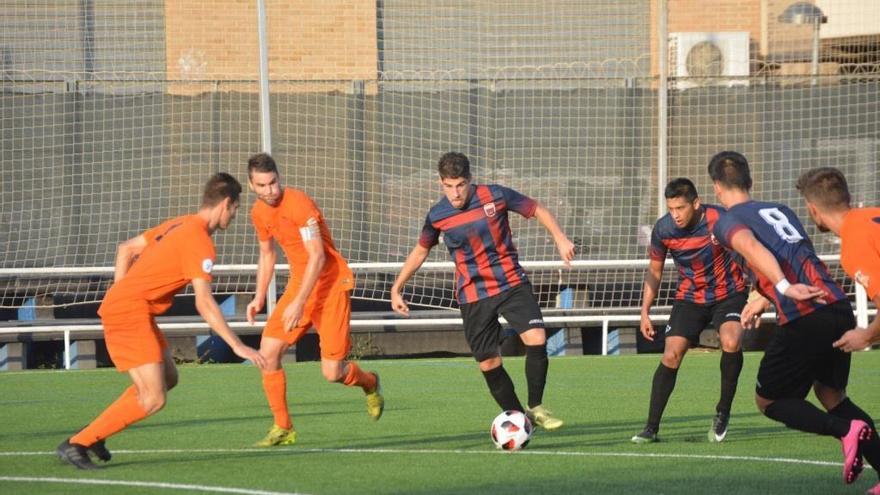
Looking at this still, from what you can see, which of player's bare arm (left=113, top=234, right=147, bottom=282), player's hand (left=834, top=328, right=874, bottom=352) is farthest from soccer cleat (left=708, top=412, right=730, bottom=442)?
player's bare arm (left=113, top=234, right=147, bottom=282)

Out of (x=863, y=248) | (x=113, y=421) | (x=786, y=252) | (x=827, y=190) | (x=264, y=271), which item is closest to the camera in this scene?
(x=863, y=248)

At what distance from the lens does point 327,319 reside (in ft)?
30.9

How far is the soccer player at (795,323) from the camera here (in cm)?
685

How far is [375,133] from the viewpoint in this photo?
1716 centimetres

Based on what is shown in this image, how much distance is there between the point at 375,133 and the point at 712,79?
4235 mm

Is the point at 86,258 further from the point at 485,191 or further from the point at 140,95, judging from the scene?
the point at 485,191

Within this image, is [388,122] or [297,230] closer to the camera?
[297,230]

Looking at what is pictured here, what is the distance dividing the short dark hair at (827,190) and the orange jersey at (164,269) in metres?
3.21

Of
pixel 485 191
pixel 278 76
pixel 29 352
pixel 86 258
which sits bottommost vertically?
pixel 29 352

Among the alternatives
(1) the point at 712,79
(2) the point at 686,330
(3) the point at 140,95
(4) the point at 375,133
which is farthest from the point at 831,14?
(2) the point at 686,330

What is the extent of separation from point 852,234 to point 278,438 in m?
4.03

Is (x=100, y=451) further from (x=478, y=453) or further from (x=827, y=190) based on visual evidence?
(x=827, y=190)

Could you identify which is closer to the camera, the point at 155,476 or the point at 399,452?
the point at 155,476

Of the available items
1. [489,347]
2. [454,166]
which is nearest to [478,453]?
[489,347]
